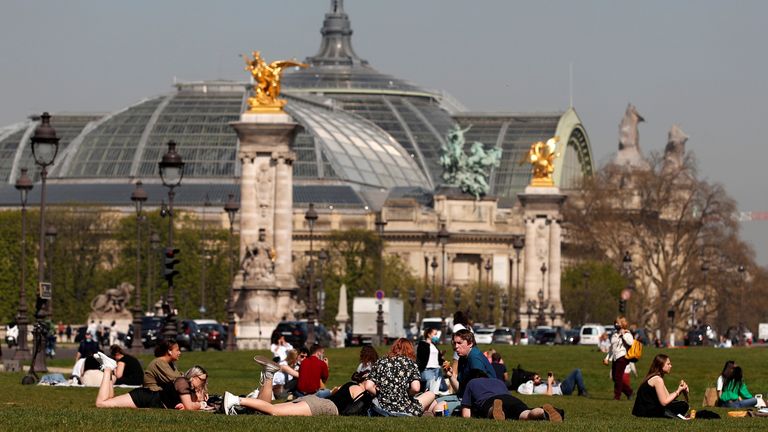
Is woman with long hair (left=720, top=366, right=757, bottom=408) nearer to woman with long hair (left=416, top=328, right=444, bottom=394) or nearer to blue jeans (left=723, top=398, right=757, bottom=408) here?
blue jeans (left=723, top=398, right=757, bottom=408)

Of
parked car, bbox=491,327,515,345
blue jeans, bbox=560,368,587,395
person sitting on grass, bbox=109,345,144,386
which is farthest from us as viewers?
parked car, bbox=491,327,515,345

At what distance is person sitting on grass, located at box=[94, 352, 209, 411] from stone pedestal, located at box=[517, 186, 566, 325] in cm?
10558

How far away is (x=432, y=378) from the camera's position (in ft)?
115

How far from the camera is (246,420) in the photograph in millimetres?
28453

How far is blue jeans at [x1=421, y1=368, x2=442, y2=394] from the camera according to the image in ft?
115

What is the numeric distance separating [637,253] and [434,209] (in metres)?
19.2

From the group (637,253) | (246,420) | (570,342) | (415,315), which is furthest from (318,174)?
(246,420)

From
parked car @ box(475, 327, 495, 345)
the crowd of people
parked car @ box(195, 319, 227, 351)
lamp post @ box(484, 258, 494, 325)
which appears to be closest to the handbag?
the crowd of people

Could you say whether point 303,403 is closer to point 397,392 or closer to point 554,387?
point 397,392

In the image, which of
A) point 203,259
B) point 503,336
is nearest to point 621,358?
point 503,336

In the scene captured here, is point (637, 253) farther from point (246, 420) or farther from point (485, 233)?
point (246, 420)

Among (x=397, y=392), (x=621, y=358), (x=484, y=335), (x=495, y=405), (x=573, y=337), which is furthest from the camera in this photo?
(x=573, y=337)

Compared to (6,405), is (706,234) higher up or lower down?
higher up

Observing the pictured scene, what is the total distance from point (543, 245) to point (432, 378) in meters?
104
